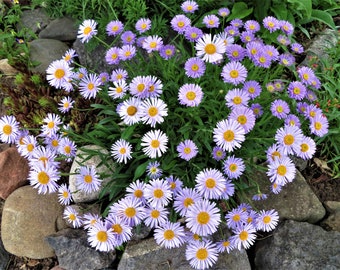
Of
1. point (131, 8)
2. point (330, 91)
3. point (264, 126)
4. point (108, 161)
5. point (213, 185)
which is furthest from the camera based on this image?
point (131, 8)

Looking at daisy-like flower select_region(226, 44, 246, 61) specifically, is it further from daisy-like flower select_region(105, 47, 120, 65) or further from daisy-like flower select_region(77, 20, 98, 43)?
daisy-like flower select_region(77, 20, 98, 43)

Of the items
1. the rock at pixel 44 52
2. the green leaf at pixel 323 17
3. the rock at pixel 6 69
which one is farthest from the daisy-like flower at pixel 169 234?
the green leaf at pixel 323 17

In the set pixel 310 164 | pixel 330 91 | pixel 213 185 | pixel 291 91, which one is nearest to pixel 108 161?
pixel 213 185

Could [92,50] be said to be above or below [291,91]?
below

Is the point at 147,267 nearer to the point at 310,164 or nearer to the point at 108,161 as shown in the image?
the point at 108,161

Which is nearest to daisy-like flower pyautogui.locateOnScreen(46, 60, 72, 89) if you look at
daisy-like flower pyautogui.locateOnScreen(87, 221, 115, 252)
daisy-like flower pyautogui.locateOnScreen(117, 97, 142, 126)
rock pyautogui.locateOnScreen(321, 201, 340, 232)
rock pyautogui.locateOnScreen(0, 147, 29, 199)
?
daisy-like flower pyautogui.locateOnScreen(117, 97, 142, 126)

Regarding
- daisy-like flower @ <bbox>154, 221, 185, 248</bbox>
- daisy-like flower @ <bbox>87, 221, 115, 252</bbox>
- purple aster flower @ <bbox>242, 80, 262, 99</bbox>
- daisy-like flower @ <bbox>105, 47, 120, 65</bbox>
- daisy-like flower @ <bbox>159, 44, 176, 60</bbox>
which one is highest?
purple aster flower @ <bbox>242, 80, 262, 99</bbox>

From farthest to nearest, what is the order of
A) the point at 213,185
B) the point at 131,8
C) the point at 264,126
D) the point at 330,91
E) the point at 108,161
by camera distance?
the point at 131,8 → the point at 330,91 → the point at 108,161 → the point at 264,126 → the point at 213,185
